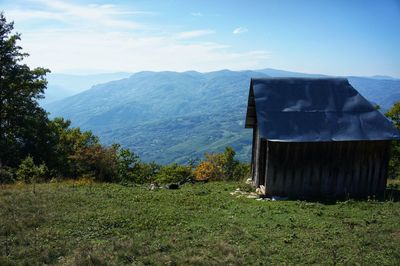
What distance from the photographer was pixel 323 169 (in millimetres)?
18438

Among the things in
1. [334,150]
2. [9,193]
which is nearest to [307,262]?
[334,150]

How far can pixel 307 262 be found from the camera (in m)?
9.68

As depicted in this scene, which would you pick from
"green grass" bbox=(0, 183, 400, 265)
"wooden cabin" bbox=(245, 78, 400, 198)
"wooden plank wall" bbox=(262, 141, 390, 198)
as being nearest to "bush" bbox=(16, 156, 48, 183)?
"green grass" bbox=(0, 183, 400, 265)

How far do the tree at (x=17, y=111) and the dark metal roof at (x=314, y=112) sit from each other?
16912 millimetres

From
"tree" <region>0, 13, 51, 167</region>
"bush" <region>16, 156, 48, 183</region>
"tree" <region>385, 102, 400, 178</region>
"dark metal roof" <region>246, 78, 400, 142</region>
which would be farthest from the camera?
"tree" <region>385, 102, 400, 178</region>

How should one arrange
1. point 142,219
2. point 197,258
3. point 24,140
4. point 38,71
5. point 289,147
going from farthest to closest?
point 38,71
point 24,140
point 289,147
point 142,219
point 197,258

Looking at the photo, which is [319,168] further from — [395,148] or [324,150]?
[395,148]

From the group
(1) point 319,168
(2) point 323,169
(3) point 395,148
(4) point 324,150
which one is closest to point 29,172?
(1) point 319,168

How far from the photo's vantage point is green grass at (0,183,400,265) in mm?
9820

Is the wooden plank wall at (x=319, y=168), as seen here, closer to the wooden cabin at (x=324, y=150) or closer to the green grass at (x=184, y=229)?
the wooden cabin at (x=324, y=150)

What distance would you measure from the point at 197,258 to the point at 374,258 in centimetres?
480

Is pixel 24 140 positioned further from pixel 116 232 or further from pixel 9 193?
pixel 116 232

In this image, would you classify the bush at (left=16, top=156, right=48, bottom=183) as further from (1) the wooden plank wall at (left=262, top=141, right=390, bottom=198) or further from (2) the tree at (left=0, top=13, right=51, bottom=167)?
(1) the wooden plank wall at (left=262, top=141, right=390, bottom=198)

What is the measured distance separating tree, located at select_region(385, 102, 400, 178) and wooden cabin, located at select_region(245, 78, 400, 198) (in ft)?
66.2
